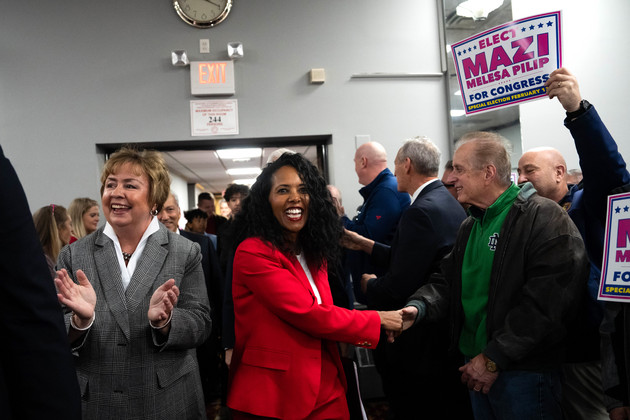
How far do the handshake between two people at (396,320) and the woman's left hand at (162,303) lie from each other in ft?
2.35

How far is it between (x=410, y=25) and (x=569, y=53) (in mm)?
1486

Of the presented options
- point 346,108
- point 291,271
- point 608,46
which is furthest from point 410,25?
point 291,271

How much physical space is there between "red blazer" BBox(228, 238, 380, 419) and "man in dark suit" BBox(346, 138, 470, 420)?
0.60 metres

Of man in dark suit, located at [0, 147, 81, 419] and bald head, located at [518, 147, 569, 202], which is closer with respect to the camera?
man in dark suit, located at [0, 147, 81, 419]

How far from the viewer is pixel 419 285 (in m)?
2.17

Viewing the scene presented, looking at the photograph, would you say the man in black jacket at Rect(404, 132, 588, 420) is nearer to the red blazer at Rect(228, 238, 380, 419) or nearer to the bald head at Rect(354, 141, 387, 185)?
the red blazer at Rect(228, 238, 380, 419)

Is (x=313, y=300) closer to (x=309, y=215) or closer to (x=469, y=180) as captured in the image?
(x=309, y=215)

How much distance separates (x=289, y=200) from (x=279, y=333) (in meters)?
0.46

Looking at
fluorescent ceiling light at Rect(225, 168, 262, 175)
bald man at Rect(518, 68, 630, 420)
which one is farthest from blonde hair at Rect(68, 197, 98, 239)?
fluorescent ceiling light at Rect(225, 168, 262, 175)

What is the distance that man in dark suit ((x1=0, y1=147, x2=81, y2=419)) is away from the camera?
0.69m

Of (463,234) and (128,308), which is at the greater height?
(463,234)

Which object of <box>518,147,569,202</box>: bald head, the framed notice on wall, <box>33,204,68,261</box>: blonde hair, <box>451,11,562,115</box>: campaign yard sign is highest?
the framed notice on wall

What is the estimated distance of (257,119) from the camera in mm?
4359

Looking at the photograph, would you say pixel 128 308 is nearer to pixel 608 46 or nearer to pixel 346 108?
pixel 346 108
